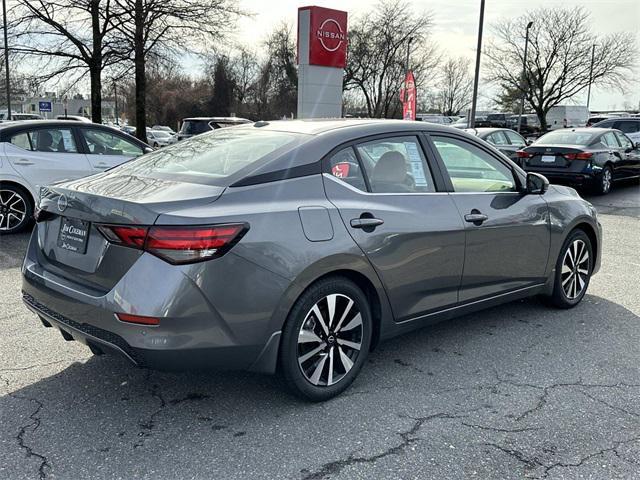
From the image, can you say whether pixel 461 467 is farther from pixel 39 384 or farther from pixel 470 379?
pixel 39 384

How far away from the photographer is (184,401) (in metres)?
3.34

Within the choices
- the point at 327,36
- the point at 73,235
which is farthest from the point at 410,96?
the point at 73,235

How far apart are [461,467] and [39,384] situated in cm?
242

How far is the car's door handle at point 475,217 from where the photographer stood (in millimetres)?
3957

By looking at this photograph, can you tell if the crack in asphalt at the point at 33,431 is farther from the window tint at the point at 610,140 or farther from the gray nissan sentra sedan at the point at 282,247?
the window tint at the point at 610,140

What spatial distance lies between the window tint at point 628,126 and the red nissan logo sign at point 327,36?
1094cm

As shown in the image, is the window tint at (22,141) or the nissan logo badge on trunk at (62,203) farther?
the window tint at (22,141)

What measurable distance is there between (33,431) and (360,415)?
1661 millimetres

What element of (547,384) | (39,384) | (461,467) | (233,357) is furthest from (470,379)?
(39,384)

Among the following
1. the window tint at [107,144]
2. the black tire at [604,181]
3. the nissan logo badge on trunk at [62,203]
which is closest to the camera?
the nissan logo badge on trunk at [62,203]

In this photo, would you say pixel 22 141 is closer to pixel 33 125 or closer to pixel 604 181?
pixel 33 125

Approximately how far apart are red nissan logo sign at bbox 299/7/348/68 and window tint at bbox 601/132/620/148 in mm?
6577

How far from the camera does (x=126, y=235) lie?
281 cm

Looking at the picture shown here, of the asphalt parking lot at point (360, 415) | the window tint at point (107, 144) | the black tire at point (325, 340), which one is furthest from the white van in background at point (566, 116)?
the black tire at point (325, 340)
